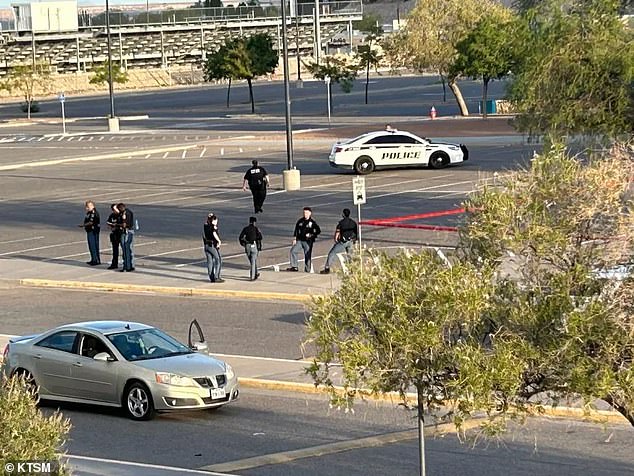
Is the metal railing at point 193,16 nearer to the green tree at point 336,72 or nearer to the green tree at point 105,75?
the green tree at point 105,75

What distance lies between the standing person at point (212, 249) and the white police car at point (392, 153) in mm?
18679

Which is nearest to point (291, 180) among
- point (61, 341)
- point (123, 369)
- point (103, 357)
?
point (61, 341)

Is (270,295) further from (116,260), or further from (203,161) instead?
(203,161)

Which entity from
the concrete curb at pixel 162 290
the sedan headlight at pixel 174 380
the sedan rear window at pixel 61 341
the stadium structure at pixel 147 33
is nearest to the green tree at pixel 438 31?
the concrete curb at pixel 162 290

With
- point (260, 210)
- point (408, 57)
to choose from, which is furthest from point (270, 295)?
point (408, 57)

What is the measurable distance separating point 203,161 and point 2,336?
30.7 m

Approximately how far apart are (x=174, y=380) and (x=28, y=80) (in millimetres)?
79900

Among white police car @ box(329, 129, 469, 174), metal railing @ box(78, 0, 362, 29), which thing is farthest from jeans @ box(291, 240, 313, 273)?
metal railing @ box(78, 0, 362, 29)

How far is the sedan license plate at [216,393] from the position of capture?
17.4m

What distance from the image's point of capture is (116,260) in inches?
1183

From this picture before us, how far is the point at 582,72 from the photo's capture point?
24.8m

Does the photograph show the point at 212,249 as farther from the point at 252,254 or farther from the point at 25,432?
the point at 25,432

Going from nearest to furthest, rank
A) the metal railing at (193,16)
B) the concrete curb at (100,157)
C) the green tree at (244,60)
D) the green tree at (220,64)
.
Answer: the concrete curb at (100,157), the green tree at (244,60), the green tree at (220,64), the metal railing at (193,16)

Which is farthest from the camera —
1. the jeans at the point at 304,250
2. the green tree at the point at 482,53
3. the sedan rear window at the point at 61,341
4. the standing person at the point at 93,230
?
the green tree at the point at 482,53
